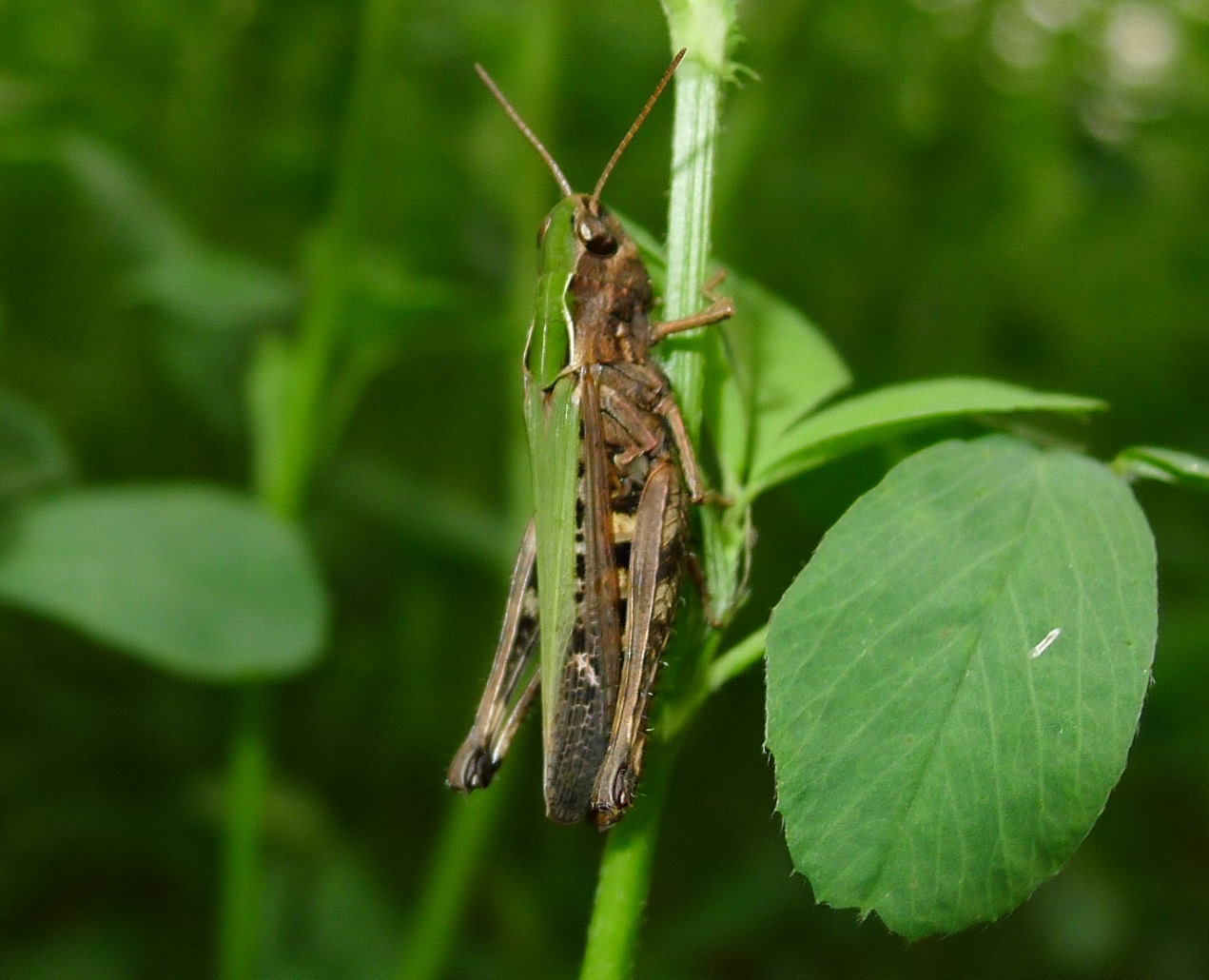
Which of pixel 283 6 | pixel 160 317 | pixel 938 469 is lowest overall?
pixel 160 317

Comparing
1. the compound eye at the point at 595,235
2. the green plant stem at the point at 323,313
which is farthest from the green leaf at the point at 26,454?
the compound eye at the point at 595,235

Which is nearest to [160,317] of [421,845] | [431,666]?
[431,666]

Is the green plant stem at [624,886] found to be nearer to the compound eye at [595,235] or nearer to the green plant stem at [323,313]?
the compound eye at [595,235]

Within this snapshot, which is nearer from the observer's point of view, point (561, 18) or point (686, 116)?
point (686, 116)

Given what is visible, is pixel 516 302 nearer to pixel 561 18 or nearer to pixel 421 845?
pixel 561 18

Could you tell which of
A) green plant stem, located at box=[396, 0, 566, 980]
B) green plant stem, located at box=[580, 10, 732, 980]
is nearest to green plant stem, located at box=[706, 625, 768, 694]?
green plant stem, located at box=[580, 10, 732, 980]
